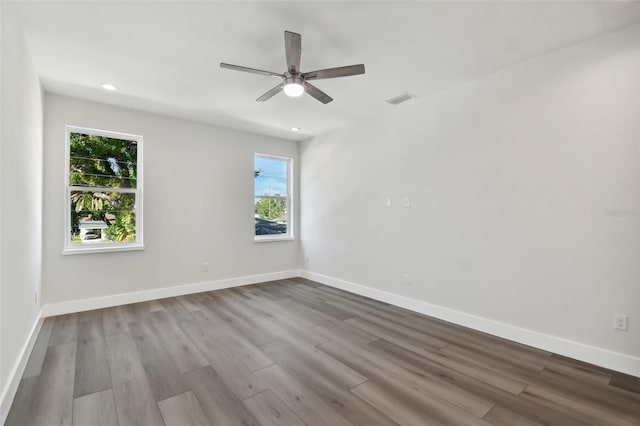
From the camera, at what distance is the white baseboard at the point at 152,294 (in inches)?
140

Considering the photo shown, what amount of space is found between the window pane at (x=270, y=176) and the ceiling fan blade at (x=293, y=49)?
3.02m

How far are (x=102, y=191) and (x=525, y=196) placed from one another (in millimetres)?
4935

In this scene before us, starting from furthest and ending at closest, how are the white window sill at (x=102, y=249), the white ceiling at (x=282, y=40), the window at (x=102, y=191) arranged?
1. the window at (x=102, y=191)
2. the white window sill at (x=102, y=249)
3. the white ceiling at (x=282, y=40)

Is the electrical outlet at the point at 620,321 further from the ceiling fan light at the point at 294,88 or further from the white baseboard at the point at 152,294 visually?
the white baseboard at the point at 152,294

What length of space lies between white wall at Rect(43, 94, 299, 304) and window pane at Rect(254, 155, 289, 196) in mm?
196

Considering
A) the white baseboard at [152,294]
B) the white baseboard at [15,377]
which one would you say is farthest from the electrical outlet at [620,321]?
the white baseboard at [152,294]

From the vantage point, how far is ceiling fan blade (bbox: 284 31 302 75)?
1981mm

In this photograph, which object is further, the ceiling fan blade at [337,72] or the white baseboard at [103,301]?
the ceiling fan blade at [337,72]

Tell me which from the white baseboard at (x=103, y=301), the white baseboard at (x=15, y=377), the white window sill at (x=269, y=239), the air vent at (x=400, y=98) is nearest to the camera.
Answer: the white baseboard at (x=15, y=377)

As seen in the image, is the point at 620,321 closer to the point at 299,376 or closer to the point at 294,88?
the point at 299,376

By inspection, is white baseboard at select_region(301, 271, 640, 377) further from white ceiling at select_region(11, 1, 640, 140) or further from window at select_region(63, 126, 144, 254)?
window at select_region(63, 126, 144, 254)

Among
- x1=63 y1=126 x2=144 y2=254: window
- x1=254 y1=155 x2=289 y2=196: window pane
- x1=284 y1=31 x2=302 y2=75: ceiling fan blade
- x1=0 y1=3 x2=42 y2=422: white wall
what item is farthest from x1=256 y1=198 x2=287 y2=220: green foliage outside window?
x1=284 y1=31 x2=302 y2=75: ceiling fan blade

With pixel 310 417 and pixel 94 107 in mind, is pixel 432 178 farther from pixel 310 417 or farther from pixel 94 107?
pixel 94 107

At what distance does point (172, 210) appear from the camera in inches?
171
